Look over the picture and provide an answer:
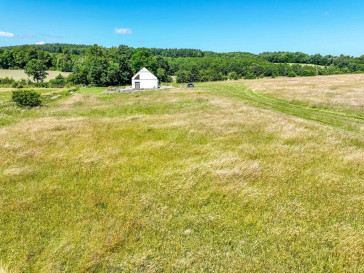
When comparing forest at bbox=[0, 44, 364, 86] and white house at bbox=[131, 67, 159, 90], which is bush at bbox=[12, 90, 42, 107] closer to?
white house at bbox=[131, 67, 159, 90]

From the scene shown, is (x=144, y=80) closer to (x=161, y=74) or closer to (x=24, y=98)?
(x=161, y=74)

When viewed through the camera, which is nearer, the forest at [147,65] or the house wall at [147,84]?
the house wall at [147,84]

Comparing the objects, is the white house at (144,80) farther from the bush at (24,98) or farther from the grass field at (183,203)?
the grass field at (183,203)

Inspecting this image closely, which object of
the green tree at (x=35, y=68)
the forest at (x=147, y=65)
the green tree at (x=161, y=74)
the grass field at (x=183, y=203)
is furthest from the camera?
the green tree at (x=161, y=74)

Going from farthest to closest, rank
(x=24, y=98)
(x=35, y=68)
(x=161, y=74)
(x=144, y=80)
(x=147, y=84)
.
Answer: (x=161, y=74) → (x=35, y=68) → (x=147, y=84) → (x=144, y=80) → (x=24, y=98)

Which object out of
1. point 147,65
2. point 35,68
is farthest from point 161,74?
point 35,68

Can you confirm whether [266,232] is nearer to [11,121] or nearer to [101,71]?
[11,121]

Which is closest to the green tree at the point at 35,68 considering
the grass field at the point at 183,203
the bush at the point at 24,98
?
the bush at the point at 24,98
